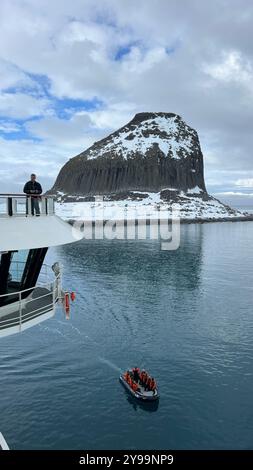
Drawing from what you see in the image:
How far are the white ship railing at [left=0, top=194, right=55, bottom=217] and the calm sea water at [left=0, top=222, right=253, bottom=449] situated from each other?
1568 cm

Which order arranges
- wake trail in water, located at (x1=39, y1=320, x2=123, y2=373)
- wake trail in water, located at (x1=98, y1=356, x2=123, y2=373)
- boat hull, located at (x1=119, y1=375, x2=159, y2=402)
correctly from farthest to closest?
wake trail in water, located at (x1=39, y1=320, x2=123, y2=373) → wake trail in water, located at (x1=98, y1=356, x2=123, y2=373) → boat hull, located at (x1=119, y1=375, x2=159, y2=402)

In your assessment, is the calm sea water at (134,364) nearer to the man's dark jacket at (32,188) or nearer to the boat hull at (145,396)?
the boat hull at (145,396)

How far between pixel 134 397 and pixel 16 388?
1000 centimetres

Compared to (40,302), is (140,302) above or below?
below

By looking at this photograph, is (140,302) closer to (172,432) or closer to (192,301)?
(192,301)

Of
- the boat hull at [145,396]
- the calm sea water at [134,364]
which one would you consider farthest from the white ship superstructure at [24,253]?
the boat hull at [145,396]

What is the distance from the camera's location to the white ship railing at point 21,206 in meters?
18.0

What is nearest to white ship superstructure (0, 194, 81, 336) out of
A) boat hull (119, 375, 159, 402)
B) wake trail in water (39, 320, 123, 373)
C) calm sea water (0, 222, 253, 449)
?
calm sea water (0, 222, 253, 449)

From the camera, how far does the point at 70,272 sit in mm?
77375

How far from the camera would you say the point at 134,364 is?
3397 cm

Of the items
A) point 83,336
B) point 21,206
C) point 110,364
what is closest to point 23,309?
point 21,206

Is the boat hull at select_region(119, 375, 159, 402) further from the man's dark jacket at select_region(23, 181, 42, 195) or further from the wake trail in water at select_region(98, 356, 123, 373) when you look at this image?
the man's dark jacket at select_region(23, 181, 42, 195)

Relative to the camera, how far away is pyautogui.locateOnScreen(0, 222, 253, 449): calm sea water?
24.7 meters
